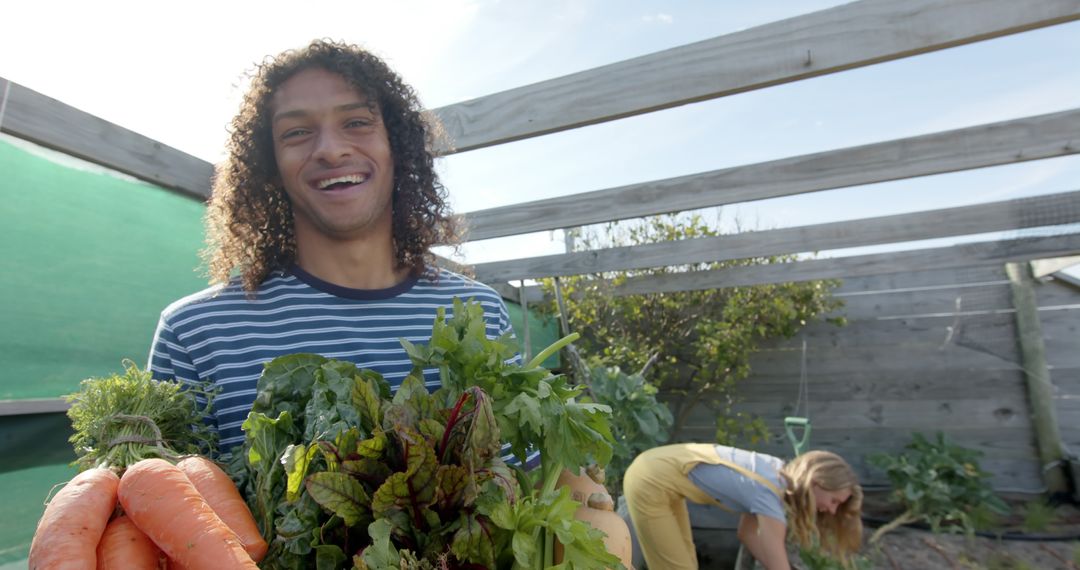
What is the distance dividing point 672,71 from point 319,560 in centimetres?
183

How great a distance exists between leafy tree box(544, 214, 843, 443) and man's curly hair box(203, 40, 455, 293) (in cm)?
475

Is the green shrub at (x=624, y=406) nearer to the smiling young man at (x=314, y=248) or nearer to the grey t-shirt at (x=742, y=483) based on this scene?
the grey t-shirt at (x=742, y=483)

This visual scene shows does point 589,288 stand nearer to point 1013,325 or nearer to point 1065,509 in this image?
point 1013,325

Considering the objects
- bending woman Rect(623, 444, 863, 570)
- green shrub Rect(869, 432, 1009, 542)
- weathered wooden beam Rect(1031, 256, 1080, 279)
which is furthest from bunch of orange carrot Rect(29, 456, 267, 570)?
weathered wooden beam Rect(1031, 256, 1080, 279)

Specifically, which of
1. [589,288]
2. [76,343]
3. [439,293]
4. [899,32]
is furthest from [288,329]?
[589,288]

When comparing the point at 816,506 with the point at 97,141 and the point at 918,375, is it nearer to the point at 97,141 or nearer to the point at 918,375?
the point at 918,375

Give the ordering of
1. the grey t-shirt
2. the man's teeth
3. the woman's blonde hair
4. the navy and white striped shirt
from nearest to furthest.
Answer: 1. the navy and white striped shirt
2. the man's teeth
3. the grey t-shirt
4. the woman's blonde hair

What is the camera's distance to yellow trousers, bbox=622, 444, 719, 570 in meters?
4.09

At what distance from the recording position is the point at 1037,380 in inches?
241

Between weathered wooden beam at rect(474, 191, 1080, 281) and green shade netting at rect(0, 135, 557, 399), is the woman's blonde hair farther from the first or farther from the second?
green shade netting at rect(0, 135, 557, 399)

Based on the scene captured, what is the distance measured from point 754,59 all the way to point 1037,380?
20.5ft

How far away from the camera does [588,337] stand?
7.66 metres

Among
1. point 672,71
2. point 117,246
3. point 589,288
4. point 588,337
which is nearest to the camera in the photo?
point 672,71

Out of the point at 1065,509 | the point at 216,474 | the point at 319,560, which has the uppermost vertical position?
Answer: the point at 216,474
